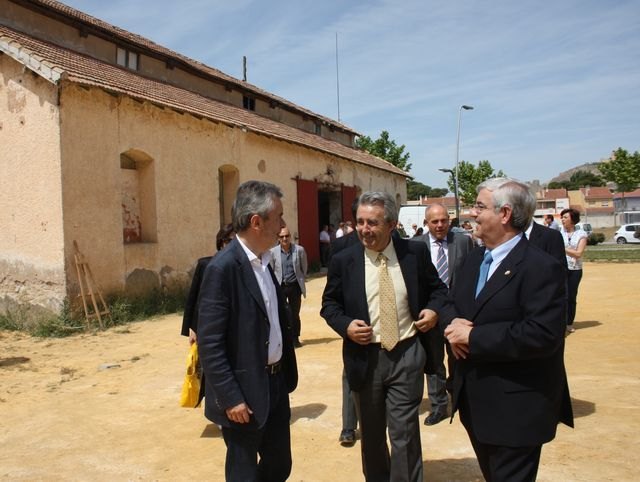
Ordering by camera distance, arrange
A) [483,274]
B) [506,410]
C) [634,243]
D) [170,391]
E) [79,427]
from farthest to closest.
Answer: [634,243] < [170,391] < [79,427] < [483,274] < [506,410]

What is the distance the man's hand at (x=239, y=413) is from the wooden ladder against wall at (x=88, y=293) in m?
8.04

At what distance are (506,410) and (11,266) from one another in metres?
10.3

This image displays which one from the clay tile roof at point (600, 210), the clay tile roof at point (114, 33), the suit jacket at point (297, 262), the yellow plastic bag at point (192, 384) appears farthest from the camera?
the clay tile roof at point (600, 210)

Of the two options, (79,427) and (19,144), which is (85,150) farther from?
(79,427)

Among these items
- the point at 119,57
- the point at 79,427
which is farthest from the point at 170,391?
the point at 119,57

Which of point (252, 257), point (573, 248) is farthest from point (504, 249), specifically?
point (573, 248)

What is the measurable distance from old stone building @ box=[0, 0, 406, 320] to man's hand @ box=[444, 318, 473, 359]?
28.6 ft

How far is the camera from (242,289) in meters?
2.73

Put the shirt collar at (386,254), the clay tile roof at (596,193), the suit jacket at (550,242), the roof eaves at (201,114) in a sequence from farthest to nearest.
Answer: the clay tile roof at (596,193), the roof eaves at (201,114), the suit jacket at (550,242), the shirt collar at (386,254)

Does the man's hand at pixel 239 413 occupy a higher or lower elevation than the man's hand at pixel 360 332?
lower

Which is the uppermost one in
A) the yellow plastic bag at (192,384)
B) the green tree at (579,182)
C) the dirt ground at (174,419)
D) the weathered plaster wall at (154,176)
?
the green tree at (579,182)

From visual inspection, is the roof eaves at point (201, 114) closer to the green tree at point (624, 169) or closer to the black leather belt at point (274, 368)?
the black leather belt at point (274, 368)

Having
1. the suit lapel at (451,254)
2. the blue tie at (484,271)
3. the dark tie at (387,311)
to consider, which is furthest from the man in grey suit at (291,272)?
the blue tie at (484,271)

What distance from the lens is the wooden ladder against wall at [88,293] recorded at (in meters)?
9.82
